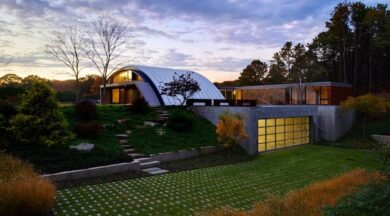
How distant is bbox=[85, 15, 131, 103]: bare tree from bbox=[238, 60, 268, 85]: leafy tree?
1144 inches

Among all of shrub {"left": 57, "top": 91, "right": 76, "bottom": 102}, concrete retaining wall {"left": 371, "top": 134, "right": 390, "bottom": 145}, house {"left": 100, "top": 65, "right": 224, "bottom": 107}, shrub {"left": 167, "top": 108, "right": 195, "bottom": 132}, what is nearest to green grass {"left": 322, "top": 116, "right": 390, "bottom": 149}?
concrete retaining wall {"left": 371, "top": 134, "right": 390, "bottom": 145}

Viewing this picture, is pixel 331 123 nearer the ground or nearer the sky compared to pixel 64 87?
nearer the ground

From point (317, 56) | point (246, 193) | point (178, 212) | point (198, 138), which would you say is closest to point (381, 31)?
point (317, 56)

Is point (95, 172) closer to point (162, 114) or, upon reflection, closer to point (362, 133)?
point (162, 114)

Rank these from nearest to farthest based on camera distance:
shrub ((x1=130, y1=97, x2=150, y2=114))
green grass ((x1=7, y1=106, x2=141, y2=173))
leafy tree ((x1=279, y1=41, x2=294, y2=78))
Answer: green grass ((x1=7, y1=106, x2=141, y2=173))
shrub ((x1=130, y1=97, x2=150, y2=114))
leafy tree ((x1=279, y1=41, x2=294, y2=78))

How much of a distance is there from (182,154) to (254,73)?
44092 mm

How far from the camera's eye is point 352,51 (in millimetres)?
42750

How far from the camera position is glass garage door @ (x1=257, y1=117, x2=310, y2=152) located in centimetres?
2061

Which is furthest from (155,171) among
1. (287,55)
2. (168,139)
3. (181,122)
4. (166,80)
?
(287,55)

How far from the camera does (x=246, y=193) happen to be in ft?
34.2

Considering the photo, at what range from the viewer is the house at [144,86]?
2878cm

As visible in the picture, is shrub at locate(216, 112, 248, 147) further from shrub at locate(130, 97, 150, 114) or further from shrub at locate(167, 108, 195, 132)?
shrub at locate(130, 97, 150, 114)

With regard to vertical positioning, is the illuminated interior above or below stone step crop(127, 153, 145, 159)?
above

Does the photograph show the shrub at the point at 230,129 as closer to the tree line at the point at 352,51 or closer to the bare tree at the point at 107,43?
the bare tree at the point at 107,43
